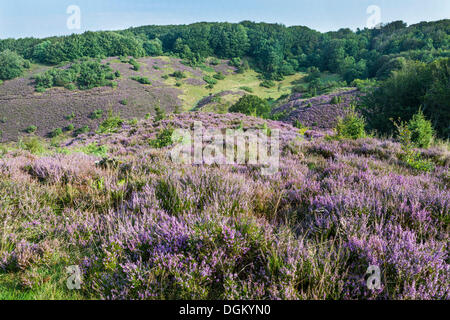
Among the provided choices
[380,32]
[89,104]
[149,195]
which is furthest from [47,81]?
[380,32]

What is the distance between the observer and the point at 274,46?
10381 cm

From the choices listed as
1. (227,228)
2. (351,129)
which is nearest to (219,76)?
(351,129)

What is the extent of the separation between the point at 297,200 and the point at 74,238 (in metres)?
2.61

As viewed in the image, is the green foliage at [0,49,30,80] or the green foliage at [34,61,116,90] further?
the green foliage at [0,49,30,80]

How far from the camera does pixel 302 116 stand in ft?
91.2

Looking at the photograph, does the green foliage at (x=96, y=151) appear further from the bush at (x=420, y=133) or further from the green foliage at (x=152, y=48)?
the green foliage at (x=152, y=48)

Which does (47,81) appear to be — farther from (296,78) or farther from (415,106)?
(296,78)

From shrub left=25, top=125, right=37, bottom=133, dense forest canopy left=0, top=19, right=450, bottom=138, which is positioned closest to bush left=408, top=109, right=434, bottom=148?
dense forest canopy left=0, top=19, right=450, bottom=138

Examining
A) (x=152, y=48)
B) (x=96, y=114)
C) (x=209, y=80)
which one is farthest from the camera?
(x=152, y=48)

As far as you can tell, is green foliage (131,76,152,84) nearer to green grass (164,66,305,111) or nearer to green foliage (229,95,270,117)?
green grass (164,66,305,111)

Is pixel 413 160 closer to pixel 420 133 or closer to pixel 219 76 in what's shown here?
pixel 420 133

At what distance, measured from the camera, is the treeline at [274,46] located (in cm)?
6888

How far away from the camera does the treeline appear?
6888cm

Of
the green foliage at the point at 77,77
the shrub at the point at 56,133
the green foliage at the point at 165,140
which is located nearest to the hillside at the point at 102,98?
the shrub at the point at 56,133
